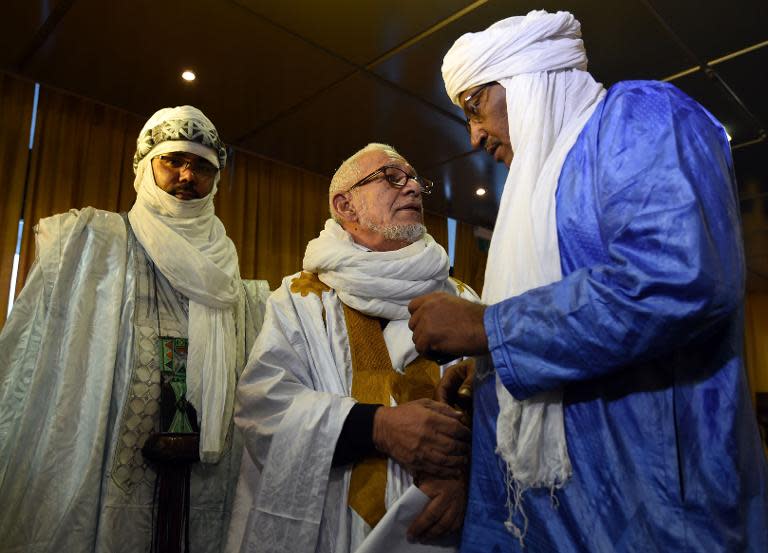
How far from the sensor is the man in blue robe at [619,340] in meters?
0.83

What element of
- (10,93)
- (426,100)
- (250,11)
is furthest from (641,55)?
(10,93)

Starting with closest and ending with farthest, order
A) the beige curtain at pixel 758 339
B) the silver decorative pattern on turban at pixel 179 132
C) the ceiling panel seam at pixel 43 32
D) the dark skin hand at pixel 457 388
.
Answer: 1. the dark skin hand at pixel 457 388
2. the silver decorative pattern on turban at pixel 179 132
3. the ceiling panel seam at pixel 43 32
4. the beige curtain at pixel 758 339

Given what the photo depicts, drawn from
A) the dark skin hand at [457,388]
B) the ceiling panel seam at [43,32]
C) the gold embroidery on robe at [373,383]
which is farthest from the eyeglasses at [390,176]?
the ceiling panel seam at [43,32]

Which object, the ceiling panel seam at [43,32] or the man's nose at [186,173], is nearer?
the man's nose at [186,173]

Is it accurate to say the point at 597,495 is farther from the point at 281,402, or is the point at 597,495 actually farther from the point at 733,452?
the point at 281,402

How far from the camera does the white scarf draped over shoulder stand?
1.78 metres

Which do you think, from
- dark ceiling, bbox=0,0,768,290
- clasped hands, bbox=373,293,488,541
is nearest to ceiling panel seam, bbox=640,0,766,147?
dark ceiling, bbox=0,0,768,290

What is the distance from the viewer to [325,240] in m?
1.96

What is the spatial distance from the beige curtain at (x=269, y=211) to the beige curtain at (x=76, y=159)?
777mm

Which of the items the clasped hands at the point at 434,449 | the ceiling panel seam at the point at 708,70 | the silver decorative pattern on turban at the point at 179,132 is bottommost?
the clasped hands at the point at 434,449

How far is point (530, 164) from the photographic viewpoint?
1.10 metres

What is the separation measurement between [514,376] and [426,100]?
3.35 m

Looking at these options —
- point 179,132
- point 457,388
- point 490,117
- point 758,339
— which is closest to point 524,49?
point 490,117

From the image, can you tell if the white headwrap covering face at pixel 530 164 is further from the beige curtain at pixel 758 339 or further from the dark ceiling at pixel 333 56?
the beige curtain at pixel 758 339
